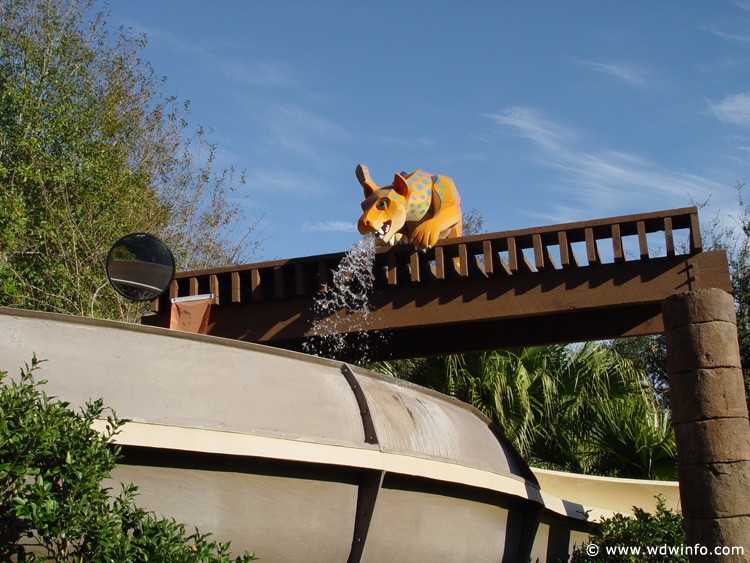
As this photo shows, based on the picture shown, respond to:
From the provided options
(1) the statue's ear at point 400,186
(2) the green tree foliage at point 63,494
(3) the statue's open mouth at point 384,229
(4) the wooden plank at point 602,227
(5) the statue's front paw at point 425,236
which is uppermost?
(1) the statue's ear at point 400,186

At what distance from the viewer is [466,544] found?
194 inches

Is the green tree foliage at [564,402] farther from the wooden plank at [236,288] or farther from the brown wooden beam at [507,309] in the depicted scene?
the wooden plank at [236,288]

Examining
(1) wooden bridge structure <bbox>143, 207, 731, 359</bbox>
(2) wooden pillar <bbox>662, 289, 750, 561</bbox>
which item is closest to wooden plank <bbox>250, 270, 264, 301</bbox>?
(1) wooden bridge structure <bbox>143, 207, 731, 359</bbox>

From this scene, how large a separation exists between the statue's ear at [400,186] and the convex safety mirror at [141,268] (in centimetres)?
305

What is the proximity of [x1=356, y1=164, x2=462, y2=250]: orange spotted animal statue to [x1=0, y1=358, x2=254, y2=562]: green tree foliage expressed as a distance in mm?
4466

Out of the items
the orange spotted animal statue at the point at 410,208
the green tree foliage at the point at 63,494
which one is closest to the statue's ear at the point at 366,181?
the orange spotted animal statue at the point at 410,208

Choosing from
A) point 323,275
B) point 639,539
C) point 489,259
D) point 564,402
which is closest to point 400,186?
point 323,275

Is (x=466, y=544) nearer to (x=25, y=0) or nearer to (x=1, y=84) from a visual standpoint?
(x=1, y=84)

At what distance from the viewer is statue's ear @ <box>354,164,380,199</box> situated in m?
8.76

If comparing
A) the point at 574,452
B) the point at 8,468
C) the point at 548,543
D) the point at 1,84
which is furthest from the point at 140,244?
the point at 1,84

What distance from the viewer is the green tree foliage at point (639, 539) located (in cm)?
621

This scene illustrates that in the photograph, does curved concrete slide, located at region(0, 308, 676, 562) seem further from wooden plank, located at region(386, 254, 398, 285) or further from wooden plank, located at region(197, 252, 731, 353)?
wooden plank, located at region(386, 254, 398, 285)

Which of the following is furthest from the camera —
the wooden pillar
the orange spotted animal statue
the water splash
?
the orange spotted animal statue

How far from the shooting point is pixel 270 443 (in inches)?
150
